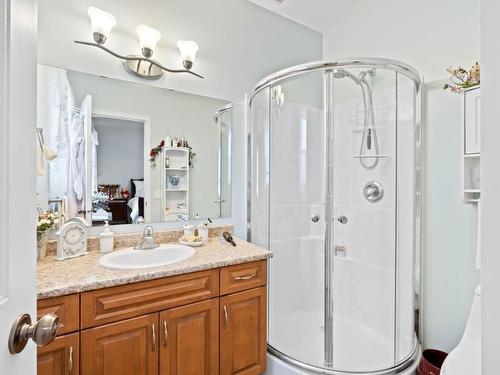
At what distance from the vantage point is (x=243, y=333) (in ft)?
4.96

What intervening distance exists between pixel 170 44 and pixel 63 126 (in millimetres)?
895

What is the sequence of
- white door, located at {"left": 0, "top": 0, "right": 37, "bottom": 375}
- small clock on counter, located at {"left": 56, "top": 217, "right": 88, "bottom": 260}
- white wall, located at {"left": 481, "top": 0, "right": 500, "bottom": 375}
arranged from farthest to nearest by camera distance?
small clock on counter, located at {"left": 56, "top": 217, "right": 88, "bottom": 260}, white door, located at {"left": 0, "top": 0, "right": 37, "bottom": 375}, white wall, located at {"left": 481, "top": 0, "right": 500, "bottom": 375}

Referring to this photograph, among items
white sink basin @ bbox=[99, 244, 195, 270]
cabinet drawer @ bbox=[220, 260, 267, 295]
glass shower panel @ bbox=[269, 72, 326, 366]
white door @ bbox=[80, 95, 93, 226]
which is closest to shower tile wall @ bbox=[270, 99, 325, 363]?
glass shower panel @ bbox=[269, 72, 326, 366]

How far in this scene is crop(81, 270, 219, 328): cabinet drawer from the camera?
1.12 meters

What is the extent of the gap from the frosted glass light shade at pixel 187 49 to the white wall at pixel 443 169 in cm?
155

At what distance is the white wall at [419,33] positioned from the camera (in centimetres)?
165

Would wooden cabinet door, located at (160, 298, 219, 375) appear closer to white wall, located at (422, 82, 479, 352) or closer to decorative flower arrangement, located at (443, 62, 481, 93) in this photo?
white wall, located at (422, 82, 479, 352)

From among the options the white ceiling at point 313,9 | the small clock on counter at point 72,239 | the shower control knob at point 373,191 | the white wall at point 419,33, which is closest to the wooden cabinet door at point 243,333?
the small clock on counter at point 72,239

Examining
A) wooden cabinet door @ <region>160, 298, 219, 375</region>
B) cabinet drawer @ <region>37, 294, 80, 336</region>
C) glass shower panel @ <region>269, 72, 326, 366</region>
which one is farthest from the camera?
glass shower panel @ <region>269, 72, 326, 366</region>

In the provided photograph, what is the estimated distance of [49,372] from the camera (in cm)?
104

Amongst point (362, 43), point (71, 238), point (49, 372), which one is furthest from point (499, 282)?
point (362, 43)

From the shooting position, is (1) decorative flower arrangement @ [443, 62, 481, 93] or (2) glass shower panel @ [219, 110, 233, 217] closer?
(1) decorative flower arrangement @ [443, 62, 481, 93]

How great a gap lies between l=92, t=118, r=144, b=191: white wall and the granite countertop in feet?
1.57

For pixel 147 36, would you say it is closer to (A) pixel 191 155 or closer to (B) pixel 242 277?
(A) pixel 191 155
